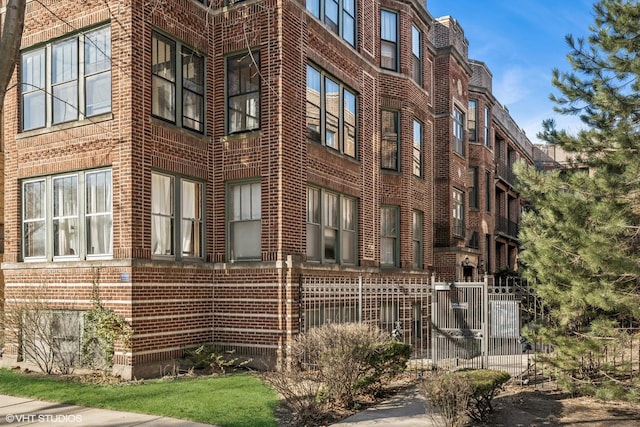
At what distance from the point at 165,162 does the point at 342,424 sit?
282 inches

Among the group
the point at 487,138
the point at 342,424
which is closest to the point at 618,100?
the point at 342,424

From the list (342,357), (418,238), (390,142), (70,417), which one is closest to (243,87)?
(390,142)

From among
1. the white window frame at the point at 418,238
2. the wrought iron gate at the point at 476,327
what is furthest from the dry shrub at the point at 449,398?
the white window frame at the point at 418,238

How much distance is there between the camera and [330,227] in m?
15.8

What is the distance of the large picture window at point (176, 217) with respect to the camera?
12.9 meters

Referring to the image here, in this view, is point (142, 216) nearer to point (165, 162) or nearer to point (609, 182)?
point (165, 162)

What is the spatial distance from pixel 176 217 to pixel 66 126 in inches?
127

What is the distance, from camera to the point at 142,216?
40.2 ft

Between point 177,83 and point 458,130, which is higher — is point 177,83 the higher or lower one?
the lower one

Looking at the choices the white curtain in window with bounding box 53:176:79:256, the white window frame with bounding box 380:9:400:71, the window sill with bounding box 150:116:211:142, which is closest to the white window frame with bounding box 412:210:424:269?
the white window frame with bounding box 380:9:400:71

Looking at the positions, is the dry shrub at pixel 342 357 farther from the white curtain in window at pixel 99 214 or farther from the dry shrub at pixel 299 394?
the white curtain in window at pixel 99 214

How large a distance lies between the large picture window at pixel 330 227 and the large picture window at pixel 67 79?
18.2ft

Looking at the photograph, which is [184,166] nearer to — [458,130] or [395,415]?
[395,415]

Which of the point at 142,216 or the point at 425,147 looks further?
the point at 425,147
